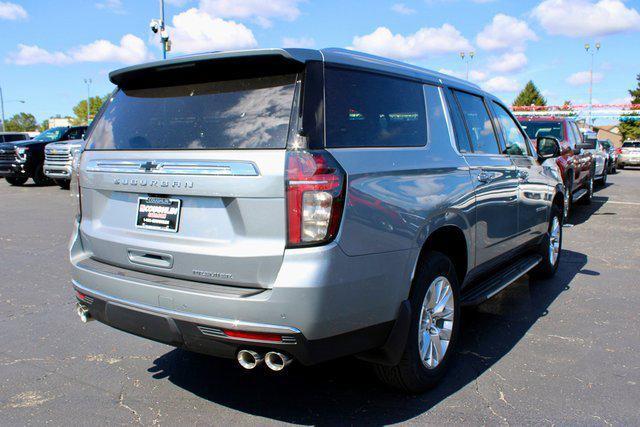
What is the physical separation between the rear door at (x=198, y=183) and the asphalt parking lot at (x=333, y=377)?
904 mm

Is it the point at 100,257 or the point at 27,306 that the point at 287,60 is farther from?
the point at 27,306

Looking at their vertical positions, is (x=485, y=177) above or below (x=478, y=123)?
below

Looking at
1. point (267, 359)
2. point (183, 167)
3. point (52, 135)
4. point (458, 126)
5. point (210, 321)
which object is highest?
point (52, 135)

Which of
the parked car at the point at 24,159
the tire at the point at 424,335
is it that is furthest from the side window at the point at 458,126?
the parked car at the point at 24,159

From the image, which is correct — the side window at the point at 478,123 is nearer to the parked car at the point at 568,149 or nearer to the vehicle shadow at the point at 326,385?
the vehicle shadow at the point at 326,385

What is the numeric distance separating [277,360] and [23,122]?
17081 cm

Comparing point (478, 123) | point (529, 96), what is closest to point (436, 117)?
point (478, 123)

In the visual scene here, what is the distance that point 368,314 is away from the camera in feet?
9.15

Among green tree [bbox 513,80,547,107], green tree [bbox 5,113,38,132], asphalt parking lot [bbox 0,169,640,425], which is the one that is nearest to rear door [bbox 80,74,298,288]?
asphalt parking lot [bbox 0,169,640,425]

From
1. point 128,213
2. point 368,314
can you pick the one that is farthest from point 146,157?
point 368,314

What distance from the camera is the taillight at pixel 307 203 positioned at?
8.43 ft

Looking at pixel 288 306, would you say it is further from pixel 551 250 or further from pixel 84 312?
pixel 551 250

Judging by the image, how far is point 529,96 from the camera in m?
114

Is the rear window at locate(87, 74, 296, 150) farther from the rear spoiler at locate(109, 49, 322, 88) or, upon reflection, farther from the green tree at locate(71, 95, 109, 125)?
the green tree at locate(71, 95, 109, 125)
